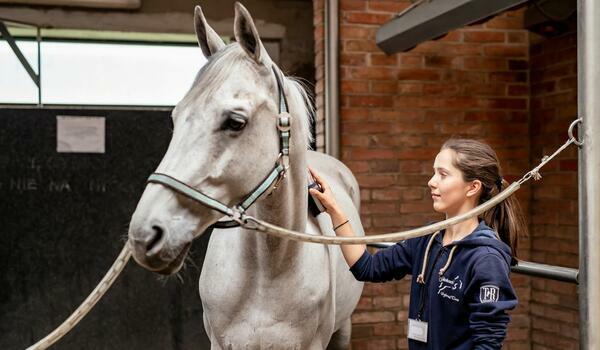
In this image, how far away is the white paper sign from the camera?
3.69m

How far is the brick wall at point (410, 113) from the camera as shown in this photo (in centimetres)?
369

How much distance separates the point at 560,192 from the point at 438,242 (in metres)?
2.24

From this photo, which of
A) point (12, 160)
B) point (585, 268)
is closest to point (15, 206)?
point (12, 160)

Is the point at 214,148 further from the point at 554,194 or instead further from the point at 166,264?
the point at 554,194

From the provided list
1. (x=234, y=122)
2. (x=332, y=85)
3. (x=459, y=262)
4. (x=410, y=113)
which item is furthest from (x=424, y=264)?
(x=410, y=113)

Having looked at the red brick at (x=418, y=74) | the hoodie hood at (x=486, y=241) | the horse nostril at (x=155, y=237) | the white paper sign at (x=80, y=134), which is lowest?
the hoodie hood at (x=486, y=241)

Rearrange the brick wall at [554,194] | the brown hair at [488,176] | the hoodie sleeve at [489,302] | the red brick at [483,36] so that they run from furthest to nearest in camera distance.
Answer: the red brick at [483,36] → the brick wall at [554,194] → the brown hair at [488,176] → the hoodie sleeve at [489,302]

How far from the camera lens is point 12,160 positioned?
12.0 ft

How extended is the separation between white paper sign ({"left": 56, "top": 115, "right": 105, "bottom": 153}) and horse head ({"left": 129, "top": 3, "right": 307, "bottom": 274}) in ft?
7.67

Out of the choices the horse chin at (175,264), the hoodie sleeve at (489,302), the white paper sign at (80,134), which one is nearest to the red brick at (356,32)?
the white paper sign at (80,134)

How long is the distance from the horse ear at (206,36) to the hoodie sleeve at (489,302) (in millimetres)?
885

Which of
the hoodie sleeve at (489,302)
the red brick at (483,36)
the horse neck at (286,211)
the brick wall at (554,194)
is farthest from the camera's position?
the red brick at (483,36)

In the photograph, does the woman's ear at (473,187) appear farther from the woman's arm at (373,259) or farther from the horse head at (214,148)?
the horse head at (214,148)

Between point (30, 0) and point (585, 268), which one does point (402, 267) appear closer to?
point (585, 268)
